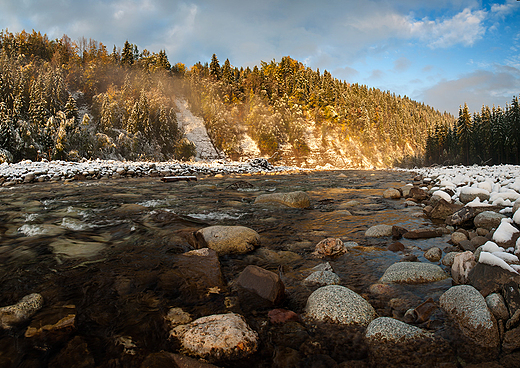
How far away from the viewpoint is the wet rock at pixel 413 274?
3279 millimetres

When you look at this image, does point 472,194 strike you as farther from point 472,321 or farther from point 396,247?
point 472,321

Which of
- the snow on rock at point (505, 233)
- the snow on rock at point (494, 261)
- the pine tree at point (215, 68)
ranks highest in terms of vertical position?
the pine tree at point (215, 68)

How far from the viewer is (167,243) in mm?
4492

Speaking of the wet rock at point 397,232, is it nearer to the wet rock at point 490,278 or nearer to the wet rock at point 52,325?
the wet rock at point 490,278

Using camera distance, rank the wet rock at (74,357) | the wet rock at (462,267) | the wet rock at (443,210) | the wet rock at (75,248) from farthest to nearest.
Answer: the wet rock at (443,210) → the wet rock at (75,248) → the wet rock at (462,267) → the wet rock at (74,357)

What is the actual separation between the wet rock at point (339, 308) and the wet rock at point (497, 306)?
1.04m

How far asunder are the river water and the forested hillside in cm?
2532

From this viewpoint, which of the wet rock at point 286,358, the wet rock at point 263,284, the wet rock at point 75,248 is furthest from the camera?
the wet rock at point 75,248

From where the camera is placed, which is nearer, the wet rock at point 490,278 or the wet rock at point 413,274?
the wet rock at point 490,278

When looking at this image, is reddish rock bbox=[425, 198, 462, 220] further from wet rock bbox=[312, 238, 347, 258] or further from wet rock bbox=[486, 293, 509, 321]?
wet rock bbox=[486, 293, 509, 321]

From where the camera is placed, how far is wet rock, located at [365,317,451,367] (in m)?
2.03

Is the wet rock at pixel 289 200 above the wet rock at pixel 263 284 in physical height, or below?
above

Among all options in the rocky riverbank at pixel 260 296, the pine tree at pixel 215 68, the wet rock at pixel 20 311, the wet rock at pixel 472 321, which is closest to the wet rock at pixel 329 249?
the rocky riverbank at pixel 260 296

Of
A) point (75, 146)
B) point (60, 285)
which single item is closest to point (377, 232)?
point (60, 285)
